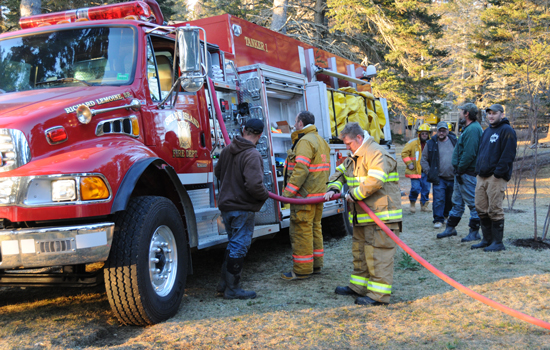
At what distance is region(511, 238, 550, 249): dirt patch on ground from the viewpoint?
6488 millimetres

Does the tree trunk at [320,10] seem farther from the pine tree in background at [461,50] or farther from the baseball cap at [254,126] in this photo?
the baseball cap at [254,126]

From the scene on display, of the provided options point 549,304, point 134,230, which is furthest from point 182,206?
point 549,304

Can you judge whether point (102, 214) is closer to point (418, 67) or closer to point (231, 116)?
point (231, 116)

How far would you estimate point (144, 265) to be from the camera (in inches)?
138

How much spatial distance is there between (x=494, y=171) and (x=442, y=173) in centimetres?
241

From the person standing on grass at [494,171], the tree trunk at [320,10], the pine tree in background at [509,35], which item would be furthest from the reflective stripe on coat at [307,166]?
the pine tree in background at [509,35]

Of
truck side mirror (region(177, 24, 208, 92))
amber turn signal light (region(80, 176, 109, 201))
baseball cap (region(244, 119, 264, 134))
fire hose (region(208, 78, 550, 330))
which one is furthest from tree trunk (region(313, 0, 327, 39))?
amber turn signal light (region(80, 176, 109, 201))

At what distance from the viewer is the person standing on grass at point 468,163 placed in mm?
6922

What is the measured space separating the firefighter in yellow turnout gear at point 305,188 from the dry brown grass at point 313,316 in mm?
254

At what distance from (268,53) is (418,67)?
36.0ft

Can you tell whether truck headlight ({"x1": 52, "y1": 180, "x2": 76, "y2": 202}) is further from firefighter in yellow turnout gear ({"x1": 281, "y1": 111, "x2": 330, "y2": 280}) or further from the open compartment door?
the open compartment door

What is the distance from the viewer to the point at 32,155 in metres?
3.19

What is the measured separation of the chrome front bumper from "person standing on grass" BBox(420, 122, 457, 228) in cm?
684

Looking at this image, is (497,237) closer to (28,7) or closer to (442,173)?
(442,173)
